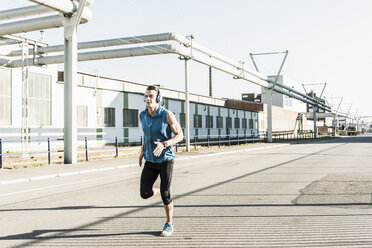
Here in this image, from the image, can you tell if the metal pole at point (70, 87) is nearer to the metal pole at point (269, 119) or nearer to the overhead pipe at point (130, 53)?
the overhead pipe at point (130, 53)

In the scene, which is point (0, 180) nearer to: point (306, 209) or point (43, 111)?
point (306, 209)

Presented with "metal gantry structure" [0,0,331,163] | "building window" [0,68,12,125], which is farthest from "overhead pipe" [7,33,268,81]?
"building window" [0,68,12,125]

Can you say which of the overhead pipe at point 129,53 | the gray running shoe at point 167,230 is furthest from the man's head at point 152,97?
the overhead pipe at point 129,53

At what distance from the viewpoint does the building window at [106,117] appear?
27891 millimetres

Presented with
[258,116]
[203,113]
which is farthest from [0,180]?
[258,116]

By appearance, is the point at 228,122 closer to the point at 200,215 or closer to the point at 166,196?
the point at 200,215

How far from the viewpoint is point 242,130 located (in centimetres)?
5162

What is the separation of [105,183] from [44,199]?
2.47 m

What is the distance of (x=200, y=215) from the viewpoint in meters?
5.75

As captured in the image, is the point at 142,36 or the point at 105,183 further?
the point at 142,36

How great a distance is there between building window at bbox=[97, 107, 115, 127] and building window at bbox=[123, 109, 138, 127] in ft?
4.84

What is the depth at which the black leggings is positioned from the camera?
15.0 ft

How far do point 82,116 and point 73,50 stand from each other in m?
11.1

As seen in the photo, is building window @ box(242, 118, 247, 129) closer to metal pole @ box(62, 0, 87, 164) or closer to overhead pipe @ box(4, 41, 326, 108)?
overhead pipe @ box(4, 41, 326, 108)
